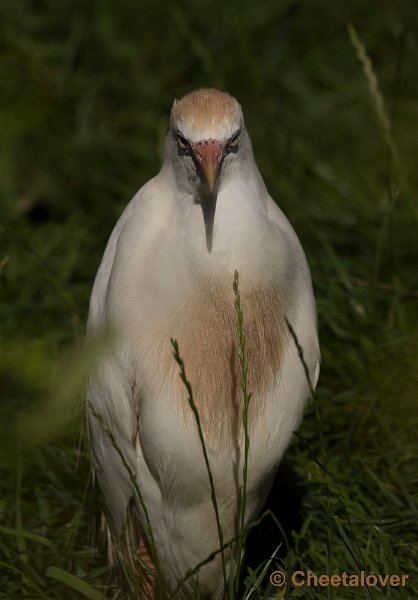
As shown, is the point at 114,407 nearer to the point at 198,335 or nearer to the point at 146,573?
the point at 198,335

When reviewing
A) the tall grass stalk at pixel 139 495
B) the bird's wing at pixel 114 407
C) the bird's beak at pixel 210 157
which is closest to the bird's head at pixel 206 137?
the bird's beak at pixel 210 157

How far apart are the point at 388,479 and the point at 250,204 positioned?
1.02 m

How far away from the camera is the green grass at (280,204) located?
7.75 feet

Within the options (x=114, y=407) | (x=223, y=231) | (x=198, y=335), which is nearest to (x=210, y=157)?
(x=223, y=231)

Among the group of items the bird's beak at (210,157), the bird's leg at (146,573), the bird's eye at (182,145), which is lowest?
the bird's leg at (146,573)

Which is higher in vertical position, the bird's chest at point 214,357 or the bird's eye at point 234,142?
the bird's eye at point 234,142

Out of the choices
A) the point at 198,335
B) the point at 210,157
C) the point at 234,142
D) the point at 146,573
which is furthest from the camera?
the point at 146,573

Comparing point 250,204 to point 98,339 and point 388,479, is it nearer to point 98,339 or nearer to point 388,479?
point 388,479

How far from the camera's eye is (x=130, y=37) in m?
4.62

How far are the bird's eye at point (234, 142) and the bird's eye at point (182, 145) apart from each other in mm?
90

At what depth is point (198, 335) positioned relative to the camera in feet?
7.15

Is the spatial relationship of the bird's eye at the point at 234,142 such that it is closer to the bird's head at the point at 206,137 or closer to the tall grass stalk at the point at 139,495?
the bird's head at the point at 206,137

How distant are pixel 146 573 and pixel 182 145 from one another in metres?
1.11

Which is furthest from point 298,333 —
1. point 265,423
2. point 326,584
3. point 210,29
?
point 210,29
